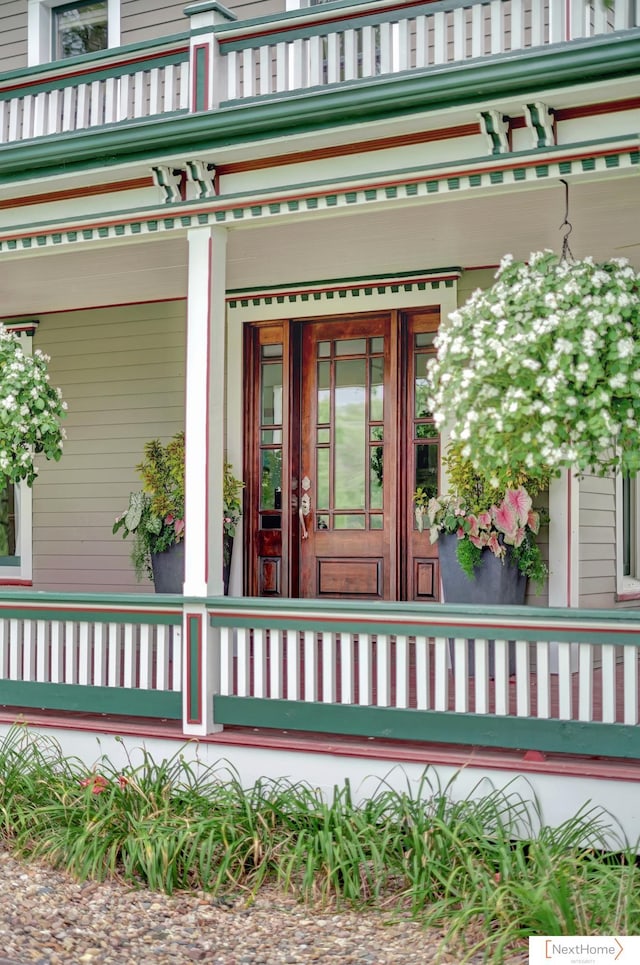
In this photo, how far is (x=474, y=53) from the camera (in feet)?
18.8

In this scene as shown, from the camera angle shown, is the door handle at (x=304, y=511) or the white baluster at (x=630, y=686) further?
the door handle at (x=304, y=511)

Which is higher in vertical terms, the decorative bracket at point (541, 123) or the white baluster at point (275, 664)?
the decorative bracket at point (541, 123)

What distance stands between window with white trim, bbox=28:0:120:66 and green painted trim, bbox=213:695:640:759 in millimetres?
6405

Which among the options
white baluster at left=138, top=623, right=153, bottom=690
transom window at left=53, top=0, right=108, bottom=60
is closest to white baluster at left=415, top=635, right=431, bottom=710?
white baluster at left=138, top=623, right=153, bottom=690

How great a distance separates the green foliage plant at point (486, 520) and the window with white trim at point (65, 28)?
5.25 m

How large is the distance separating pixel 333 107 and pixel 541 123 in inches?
42.0

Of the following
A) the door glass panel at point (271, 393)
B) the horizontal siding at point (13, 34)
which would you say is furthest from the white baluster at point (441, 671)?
the horizontal siding at point (13, 34)

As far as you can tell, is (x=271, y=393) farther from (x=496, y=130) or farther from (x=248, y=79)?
(x=496, y=130)

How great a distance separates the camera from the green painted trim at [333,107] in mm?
5141

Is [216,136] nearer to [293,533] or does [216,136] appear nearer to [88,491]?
[293,533]

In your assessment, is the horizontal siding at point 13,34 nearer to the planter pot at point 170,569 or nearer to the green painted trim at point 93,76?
the green painted trim at point 93,76

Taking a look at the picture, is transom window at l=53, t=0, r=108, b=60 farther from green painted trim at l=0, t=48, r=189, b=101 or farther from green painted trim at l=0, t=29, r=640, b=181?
green painted trim at l=0, t=29, r=640, b=181

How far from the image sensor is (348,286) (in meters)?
8.55

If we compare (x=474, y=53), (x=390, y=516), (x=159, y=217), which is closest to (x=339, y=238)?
(x=159, y=217)
